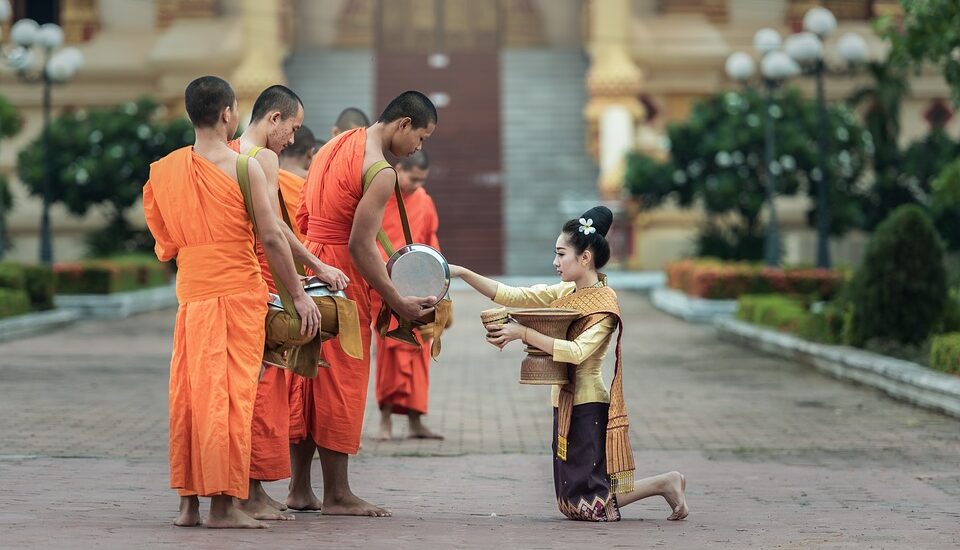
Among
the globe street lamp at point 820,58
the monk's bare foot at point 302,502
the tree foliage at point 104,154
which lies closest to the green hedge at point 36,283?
the tree foliage at point 104,154

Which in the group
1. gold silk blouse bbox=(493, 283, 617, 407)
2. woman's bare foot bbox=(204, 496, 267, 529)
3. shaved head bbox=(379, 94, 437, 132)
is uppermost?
shaved head bbox=(379, 94, 437, 132)

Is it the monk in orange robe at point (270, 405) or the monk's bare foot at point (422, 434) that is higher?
the monk in orange robe at point (270, 405)

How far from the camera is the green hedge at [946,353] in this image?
12992mm

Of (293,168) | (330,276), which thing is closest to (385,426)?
(293,168)

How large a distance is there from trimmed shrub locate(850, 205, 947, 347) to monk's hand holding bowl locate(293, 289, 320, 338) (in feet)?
27.9

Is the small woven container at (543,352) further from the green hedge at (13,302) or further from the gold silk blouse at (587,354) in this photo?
the green hedge at (13,302)

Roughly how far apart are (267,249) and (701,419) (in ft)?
19.3

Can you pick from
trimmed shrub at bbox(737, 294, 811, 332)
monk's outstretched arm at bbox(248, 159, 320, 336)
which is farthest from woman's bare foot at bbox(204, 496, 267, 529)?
trimmed shrub at bbox(737, 294, 811, 332)

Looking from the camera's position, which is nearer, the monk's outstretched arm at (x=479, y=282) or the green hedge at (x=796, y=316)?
the monk's outstretched arm at (x=479, y=282)

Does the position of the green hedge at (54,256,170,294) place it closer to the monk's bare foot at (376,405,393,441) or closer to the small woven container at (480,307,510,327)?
the monk's bare foot at (376,405,393,441)

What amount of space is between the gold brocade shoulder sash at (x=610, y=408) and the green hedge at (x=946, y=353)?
587cm

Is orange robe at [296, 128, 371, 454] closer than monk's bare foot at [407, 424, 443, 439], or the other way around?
orange robe at [296, 128, 371, 454]

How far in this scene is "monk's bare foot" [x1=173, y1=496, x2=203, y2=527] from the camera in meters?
7.25

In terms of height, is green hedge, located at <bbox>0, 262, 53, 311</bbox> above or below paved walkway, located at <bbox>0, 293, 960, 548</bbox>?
below
